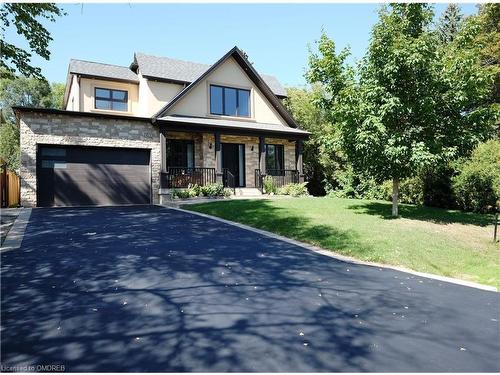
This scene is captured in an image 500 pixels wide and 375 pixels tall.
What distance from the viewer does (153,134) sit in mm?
18031

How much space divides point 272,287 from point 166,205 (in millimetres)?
12041

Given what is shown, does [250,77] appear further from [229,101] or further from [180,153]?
[180,153]

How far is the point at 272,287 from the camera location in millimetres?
5414

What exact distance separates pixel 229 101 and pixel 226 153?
315cm

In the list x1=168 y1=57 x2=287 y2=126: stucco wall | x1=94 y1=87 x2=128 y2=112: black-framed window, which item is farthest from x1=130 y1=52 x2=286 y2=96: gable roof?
x1=94 y1=87 x2=128 y2=112: black-framed window

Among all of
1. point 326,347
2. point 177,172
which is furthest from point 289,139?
point 326,347

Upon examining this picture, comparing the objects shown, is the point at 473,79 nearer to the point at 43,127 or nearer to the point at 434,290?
the point at 434,290

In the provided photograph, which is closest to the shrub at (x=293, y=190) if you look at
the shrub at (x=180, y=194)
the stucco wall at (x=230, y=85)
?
the stucco wall at (x=230, y=85)

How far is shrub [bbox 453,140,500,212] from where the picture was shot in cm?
1545

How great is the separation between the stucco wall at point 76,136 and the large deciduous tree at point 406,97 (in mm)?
9547

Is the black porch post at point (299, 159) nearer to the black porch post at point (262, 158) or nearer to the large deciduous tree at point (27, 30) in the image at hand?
the black porch post at point (262, 158)

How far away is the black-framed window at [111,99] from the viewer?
20434 millimetres

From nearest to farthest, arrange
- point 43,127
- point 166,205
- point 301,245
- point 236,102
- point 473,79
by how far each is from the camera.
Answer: point 301,245
point 473,79
point 43,127
point 166,205
point 236,102

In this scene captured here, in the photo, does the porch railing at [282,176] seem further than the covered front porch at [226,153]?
Yes
